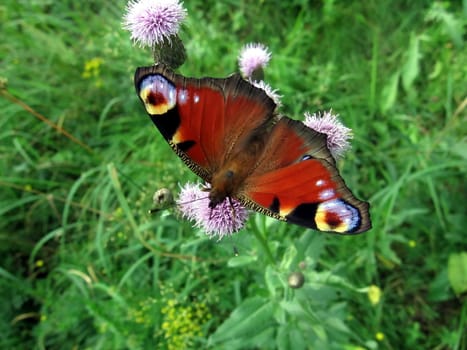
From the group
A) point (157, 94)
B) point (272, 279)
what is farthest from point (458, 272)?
point (157, 94)

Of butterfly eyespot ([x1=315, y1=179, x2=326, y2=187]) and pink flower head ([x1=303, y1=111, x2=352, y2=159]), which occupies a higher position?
pink flower head ([x1=303, y1=111, x2=352, y2=159])

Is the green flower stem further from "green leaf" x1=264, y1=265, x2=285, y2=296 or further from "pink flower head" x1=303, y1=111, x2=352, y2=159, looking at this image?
"pink flower head" x1=303, y1=111, x2=352, y2=159

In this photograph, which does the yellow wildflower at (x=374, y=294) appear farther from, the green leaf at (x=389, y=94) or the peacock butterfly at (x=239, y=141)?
the green leaf at (x=389, y=94)

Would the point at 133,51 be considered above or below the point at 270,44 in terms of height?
below

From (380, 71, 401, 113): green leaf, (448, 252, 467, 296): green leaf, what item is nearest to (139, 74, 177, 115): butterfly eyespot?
(448, 252, 467, 296): green leaf

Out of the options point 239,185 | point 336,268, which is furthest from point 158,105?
point 336,268

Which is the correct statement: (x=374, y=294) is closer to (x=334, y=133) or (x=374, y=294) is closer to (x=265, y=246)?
(x=265, y=246)

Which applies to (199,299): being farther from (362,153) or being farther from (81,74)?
(81,74)
